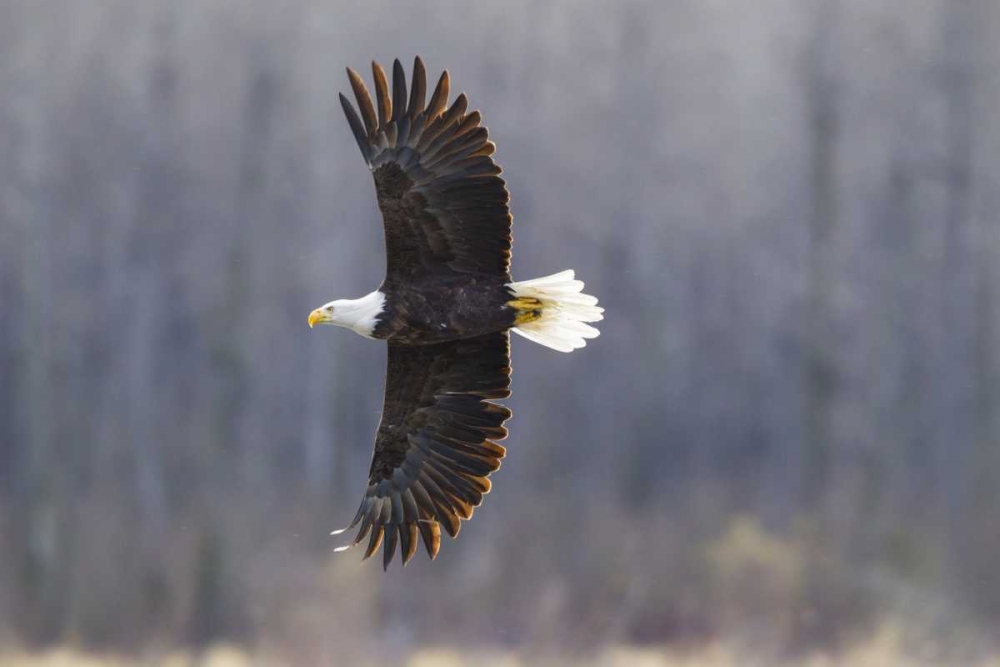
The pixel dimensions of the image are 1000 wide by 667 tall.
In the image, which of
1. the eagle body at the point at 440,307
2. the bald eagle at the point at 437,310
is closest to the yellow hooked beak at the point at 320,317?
the bald eagle at the point at 437,310

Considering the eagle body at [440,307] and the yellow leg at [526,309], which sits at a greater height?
the yellow leg at [526,309]

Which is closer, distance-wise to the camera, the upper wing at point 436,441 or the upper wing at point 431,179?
the upper wing at point 431,179

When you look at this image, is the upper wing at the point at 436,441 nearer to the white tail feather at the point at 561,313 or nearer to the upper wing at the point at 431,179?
the white tail feather at the point at 561,313

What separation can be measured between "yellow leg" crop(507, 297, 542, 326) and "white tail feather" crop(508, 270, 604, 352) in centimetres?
2

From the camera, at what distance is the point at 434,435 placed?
7.87 metres

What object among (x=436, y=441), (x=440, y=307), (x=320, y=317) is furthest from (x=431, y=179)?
(x=436, y=441)

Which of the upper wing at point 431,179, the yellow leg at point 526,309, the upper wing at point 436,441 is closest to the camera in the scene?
the upper wing at point 431,179

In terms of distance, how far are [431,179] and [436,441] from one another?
4.60ft

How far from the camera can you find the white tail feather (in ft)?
24.9

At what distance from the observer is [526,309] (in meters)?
7.54

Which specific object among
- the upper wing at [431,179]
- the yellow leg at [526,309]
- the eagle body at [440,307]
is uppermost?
the upper wing at [431,179]

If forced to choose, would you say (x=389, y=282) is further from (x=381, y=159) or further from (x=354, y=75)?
(x=354, y=75)

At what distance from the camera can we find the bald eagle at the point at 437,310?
7172 mm

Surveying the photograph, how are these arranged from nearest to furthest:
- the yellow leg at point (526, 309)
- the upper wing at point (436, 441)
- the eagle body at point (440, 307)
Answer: the eagle body at point (440, 307) → the yellow leg at point (526, 309) → the upper wing at point (436, 441)
